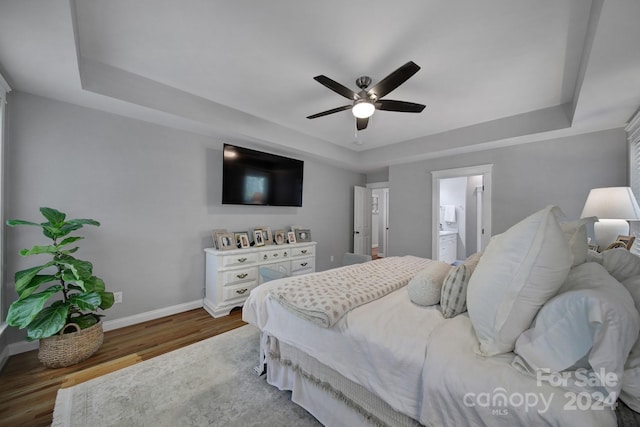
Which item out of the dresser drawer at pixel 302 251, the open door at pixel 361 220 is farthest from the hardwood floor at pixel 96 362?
the open door at pixel 361 220

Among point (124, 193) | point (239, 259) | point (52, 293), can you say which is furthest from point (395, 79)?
point (52, 293)

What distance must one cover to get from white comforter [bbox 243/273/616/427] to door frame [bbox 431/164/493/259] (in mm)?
2975

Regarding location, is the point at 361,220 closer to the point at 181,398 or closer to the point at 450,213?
the point at 450,213

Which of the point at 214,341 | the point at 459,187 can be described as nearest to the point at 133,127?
the point at 214,341

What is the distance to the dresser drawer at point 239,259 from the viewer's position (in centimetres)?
304

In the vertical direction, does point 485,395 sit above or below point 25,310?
above

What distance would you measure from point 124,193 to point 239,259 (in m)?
1.48

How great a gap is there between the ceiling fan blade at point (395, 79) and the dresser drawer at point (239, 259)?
2443mm

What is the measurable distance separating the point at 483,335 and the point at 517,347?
112 millimetres

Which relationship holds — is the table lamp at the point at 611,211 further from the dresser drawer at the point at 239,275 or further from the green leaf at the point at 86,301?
the green leaf at the point at 86,301

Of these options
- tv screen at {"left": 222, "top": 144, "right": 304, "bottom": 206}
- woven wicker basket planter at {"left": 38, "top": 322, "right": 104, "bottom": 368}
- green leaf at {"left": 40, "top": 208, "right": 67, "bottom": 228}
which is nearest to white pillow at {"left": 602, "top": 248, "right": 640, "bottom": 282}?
tv screen at {"left": 222, "top": 144, "right": 304, "bottom": 206}

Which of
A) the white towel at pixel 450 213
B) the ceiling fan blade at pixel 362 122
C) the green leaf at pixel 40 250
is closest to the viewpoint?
the green leaf at pixel 40 250

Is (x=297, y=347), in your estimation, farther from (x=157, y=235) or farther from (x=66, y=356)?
(x=157, y=235)

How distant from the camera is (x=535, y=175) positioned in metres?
3.33
